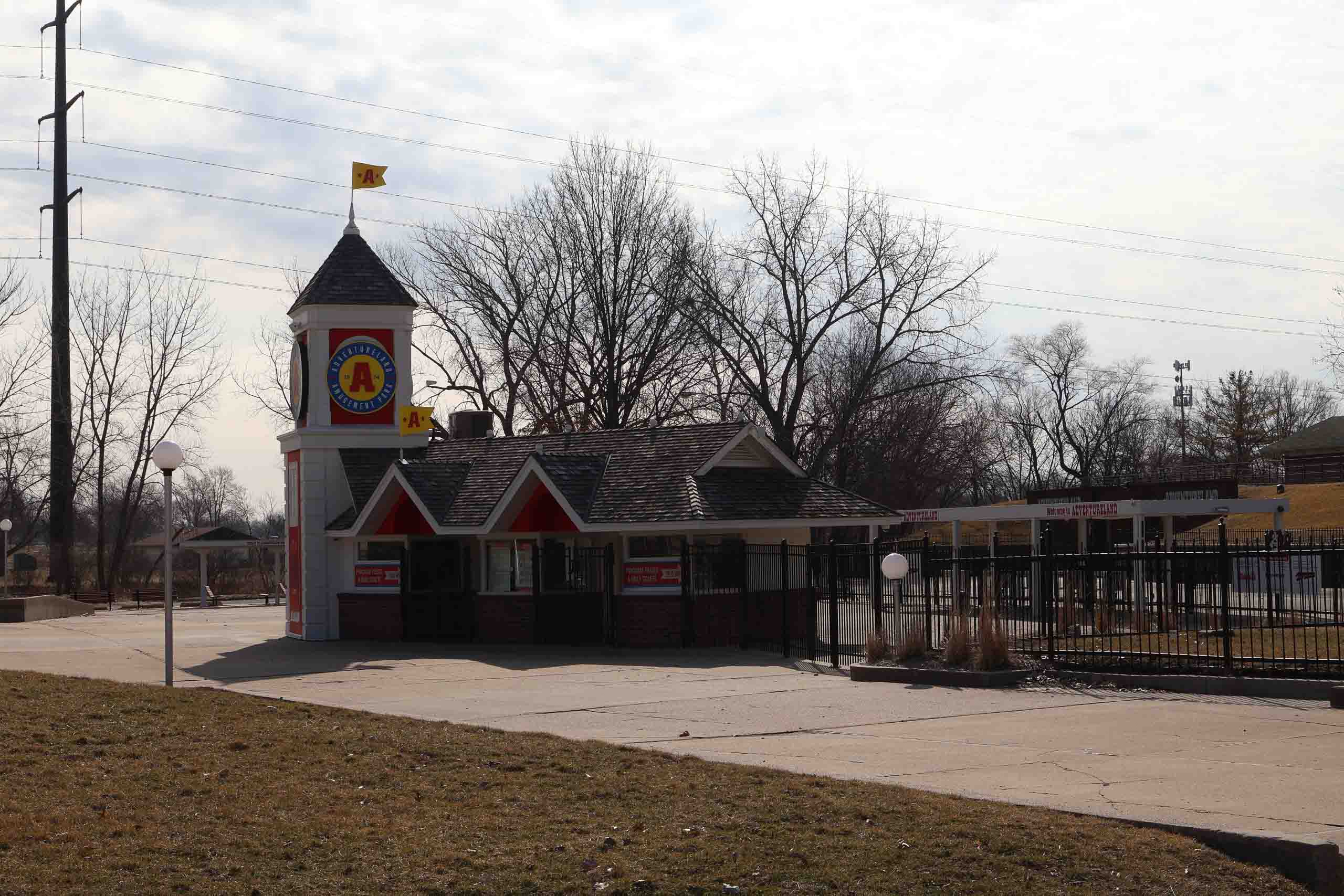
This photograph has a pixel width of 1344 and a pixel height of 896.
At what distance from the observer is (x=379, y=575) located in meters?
28.8

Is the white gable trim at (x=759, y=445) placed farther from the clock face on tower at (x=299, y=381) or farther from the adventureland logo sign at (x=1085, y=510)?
the clock face on tower at (x=299, y=381)

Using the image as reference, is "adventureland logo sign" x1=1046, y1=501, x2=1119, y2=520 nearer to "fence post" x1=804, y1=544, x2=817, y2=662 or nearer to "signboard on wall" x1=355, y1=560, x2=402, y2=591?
"fence post" x1=804, y1=544, x2=817, y2=662

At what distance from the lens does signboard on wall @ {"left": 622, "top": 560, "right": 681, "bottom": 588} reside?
25125 mm

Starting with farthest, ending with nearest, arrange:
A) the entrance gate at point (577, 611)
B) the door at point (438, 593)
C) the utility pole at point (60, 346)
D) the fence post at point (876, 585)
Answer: the utility pole at point (60, 346) < the door at point (438, 593) < the entrance gate at point (577, 611) < the fence post at point (876, 585)

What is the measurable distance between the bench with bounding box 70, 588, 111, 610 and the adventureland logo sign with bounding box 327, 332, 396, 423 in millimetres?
19746

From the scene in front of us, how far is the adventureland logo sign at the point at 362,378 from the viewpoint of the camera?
29.9m

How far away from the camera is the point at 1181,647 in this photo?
20.8 m

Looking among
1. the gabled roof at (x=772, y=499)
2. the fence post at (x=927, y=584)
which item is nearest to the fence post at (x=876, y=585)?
the fence post at (x=927, y=584)

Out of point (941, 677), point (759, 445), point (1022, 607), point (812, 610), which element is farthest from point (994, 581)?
point (759, 445)

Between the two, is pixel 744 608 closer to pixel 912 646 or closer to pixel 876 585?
pixel 876 585

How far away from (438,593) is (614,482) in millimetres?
4278

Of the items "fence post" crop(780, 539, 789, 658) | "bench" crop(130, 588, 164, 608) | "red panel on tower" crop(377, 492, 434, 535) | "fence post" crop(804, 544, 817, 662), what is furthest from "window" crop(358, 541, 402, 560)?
"bench" crop(130, 588, 164, 608)

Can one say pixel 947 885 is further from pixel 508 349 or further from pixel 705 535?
pixel 508 349

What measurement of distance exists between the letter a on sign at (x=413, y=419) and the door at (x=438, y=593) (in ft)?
9.56
